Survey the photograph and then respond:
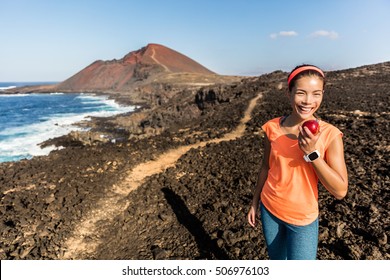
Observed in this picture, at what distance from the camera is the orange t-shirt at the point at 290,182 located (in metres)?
1.98

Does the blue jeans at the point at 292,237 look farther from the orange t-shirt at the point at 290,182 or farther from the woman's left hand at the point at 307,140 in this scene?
the woman's left hand at the point at 307,140

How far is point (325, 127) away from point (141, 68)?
283 feet

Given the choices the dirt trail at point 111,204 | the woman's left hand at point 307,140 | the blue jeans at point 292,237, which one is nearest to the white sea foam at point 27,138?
the dirt trail at point 111,204

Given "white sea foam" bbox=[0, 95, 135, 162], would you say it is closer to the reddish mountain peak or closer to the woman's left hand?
the woman's left hand

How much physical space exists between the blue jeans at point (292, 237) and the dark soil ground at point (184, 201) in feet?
7.44

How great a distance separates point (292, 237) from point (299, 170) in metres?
0.57

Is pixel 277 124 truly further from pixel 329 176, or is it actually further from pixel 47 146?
pixel 47 146

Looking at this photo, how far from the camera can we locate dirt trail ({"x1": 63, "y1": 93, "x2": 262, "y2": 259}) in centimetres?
547

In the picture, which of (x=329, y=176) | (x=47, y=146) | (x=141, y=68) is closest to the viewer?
(x=329, y=176)

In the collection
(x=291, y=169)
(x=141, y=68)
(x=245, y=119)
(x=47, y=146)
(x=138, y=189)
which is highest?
(x=141, y=68)

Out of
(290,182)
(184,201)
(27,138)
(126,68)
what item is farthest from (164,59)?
(290,182)

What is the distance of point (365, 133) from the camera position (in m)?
8.84

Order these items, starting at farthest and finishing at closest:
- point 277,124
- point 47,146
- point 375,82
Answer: point 47,146, point 375,82, point 277,124
